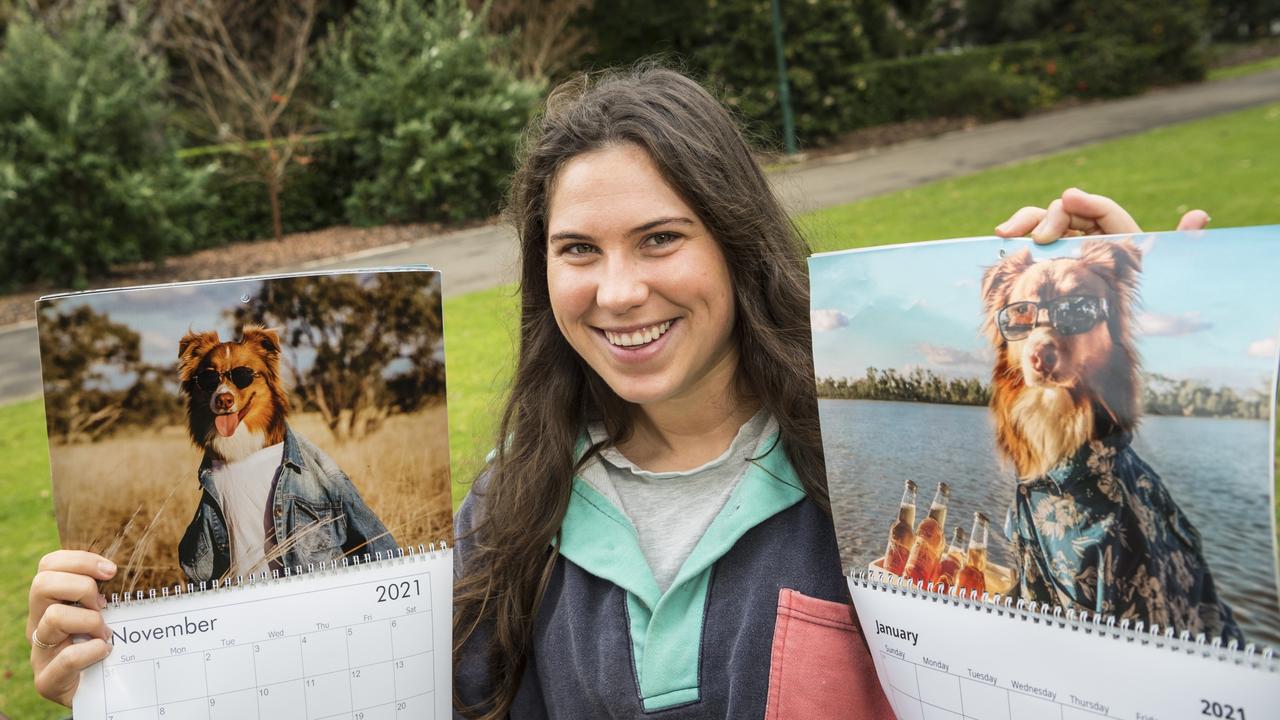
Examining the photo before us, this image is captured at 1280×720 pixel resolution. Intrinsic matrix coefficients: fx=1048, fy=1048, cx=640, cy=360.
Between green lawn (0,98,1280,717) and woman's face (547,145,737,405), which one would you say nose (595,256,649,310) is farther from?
green lawn (0,98,1280,717)

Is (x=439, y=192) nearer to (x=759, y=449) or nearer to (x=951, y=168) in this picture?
(x=951, y=168)

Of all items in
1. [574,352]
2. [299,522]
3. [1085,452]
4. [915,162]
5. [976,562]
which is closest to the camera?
[1085,452]

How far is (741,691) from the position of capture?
63.8 inches

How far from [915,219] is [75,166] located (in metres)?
8.95

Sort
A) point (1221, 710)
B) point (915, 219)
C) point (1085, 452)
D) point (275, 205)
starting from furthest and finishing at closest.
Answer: point (275, 205), point (915, 219), point (1085, 452), point (1221, 710)

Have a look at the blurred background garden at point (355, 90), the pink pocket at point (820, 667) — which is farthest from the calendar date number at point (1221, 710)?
the blurred background garden at point (355, 90)

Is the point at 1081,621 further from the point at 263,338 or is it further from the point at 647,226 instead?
the point at 263,338

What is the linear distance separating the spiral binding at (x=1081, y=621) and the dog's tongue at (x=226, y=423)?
36.1 inches

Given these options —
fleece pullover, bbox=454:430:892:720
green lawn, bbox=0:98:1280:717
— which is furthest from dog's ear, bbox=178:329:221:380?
green lawn, bbox=0:98:1280:717

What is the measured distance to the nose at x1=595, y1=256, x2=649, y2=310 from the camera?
5.48 ft

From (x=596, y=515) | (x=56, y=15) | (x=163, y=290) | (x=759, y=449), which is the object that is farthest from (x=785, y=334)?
(x=56, y=15)

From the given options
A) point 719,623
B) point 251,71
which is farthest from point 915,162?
point 719,623

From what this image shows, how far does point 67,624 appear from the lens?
1474 mm

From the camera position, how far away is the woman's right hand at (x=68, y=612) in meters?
1.47
